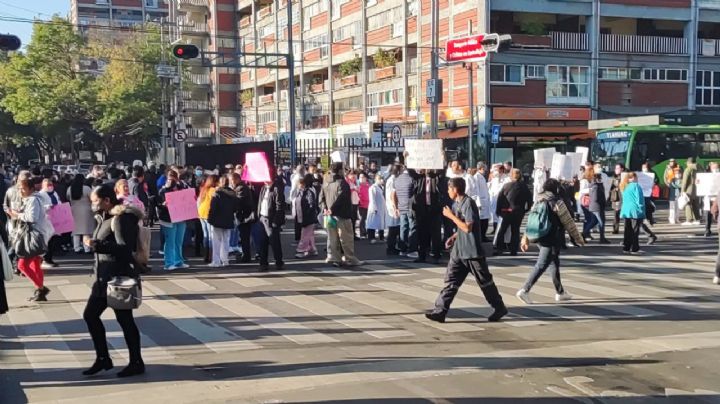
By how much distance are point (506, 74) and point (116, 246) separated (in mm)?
37706

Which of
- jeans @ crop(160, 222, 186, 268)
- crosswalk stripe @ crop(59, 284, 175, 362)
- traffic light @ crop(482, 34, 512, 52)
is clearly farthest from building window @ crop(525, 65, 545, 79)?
crosswalk stripe @ crop(59, 284, 175, 362)

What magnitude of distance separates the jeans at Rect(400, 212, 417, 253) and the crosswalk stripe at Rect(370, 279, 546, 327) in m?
2.57

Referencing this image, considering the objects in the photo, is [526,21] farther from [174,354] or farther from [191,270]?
[174,354]

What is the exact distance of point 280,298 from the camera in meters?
11.0

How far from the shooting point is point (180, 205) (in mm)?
13711

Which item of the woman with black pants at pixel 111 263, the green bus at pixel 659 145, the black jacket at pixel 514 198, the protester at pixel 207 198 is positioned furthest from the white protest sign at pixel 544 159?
the woman with black pants at pixel 111 263

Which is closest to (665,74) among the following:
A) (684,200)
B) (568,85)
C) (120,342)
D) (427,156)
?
(568,85)

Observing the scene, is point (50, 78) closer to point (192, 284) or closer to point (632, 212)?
point (192, 284)

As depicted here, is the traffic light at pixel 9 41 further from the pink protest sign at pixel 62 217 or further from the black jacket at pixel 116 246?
the black jacket at pixel 116 246

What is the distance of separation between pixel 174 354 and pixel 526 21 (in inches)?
1530

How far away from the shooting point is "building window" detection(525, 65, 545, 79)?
141 ft

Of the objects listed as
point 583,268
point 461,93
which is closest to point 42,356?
point 583,268

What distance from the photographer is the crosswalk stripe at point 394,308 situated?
29.4ft

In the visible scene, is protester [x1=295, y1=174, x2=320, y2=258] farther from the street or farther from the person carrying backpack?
the person carrying backpack
